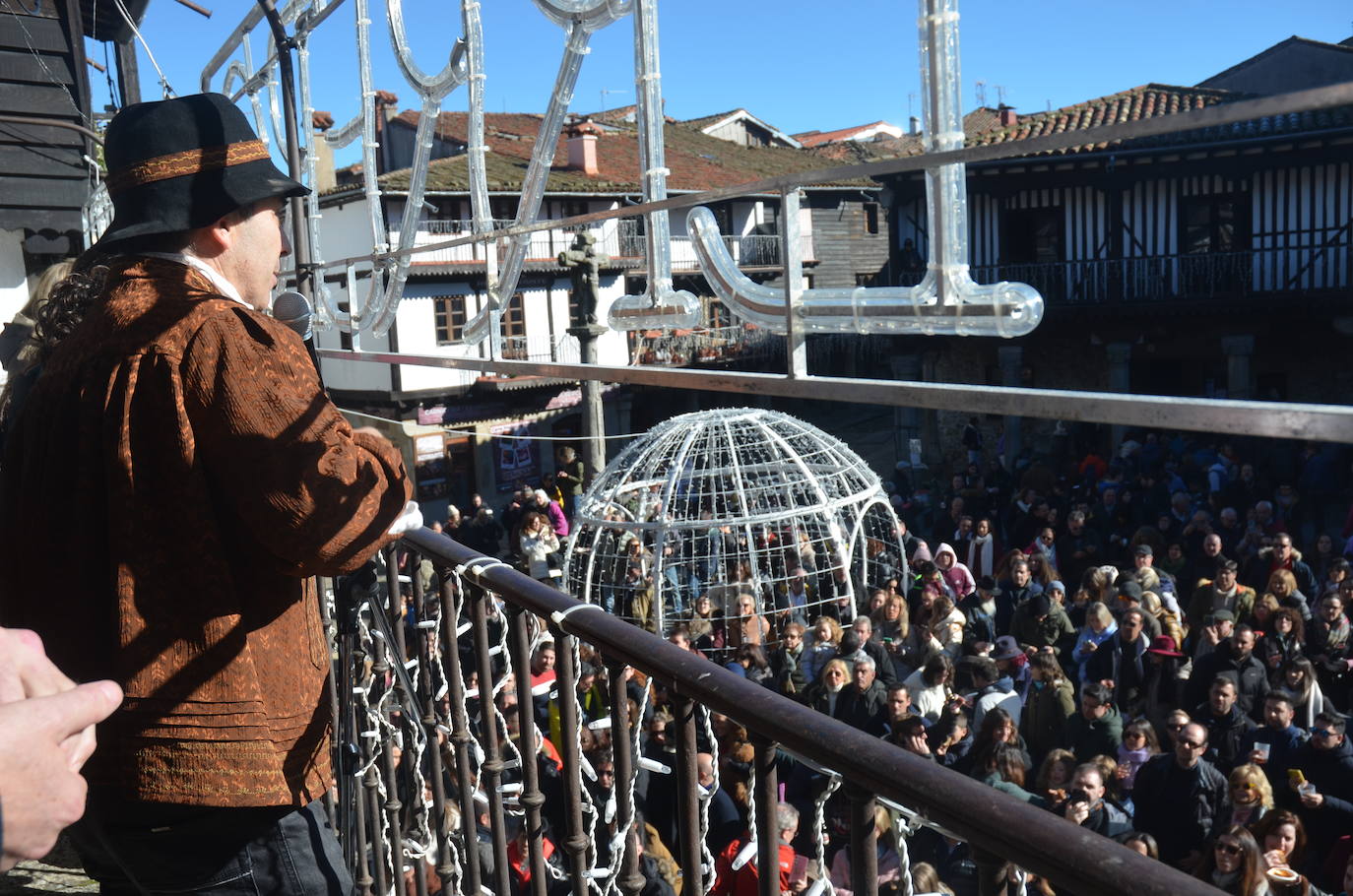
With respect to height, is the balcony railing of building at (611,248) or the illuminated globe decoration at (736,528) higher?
the balcony railing of building at (611,248)

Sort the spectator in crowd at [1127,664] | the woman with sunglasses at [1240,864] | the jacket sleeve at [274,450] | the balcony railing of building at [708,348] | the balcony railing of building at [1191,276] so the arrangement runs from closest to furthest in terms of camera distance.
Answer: the jacket sleeve at [274,450]
the woman with sunglasses at [1240,864]
the spectator in crowd at [1127,664]
the balcony railing of building at [1191,276]
the balcony railing of building at [708,348]

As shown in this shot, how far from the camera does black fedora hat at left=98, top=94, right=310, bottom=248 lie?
1.85 meters

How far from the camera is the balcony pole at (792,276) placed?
5.79ft

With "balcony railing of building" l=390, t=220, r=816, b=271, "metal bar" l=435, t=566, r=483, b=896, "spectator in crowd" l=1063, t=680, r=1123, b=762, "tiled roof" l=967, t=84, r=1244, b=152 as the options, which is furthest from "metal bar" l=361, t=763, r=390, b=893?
"balcony railing of building" l=390, t=220, r=816, b=271

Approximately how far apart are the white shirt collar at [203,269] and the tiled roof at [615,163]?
48.4 ft

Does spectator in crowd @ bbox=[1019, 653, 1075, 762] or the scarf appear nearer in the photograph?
spectator in crowd @ bbox=[1019, 653, 1075, 762]

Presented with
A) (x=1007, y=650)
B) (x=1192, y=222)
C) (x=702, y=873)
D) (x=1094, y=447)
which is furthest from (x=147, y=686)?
(x=1192, y=222)

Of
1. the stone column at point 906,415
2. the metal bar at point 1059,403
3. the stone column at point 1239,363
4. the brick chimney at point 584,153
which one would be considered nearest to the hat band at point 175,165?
the metal bar at point 1059,403

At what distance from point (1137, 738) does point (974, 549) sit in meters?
5.61

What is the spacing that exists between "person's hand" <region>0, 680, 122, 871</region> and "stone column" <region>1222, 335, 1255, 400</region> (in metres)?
17.9

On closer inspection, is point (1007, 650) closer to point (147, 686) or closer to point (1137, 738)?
point (1137, 738)

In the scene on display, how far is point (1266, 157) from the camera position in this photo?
15.7 metres

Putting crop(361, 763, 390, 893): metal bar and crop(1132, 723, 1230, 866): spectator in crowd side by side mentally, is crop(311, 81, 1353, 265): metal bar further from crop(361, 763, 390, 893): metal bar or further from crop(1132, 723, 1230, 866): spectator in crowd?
crop(1132, 723, 1230, 866): spectator in crowd

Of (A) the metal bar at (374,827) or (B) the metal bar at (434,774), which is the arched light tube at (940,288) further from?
(A) the metal bar at (374,827)
